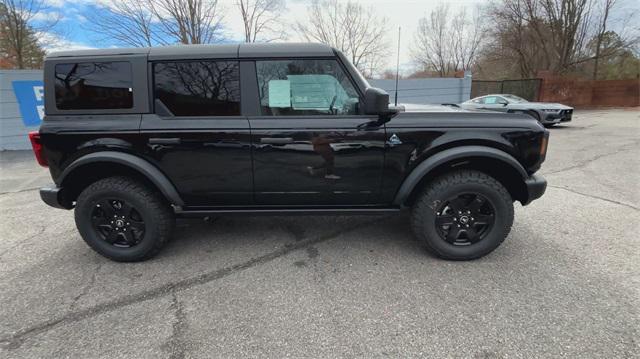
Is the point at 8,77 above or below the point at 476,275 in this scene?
above

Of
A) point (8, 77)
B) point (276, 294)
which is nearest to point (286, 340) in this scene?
point (276, 294)

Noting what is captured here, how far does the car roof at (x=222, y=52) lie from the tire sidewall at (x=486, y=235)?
162 cm

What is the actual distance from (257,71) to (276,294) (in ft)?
6.20

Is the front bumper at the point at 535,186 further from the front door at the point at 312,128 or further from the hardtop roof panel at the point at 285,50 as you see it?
the hardtop roof panel at the point at 285,50

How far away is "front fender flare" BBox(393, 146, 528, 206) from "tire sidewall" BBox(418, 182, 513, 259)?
0.23 m

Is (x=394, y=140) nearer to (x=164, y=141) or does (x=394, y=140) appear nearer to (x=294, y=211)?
(x=294, y=211)

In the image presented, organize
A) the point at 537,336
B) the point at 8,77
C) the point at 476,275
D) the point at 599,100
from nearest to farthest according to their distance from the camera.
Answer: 1. the point at 537,336
2. the point at 476,275
3. the point at 8,77
4. the point at 599,100

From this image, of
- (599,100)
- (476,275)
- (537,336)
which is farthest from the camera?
(599,100)

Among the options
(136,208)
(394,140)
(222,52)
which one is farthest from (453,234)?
(136,208)

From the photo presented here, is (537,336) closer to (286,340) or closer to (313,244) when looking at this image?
(286,340)

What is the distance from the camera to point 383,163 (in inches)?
106

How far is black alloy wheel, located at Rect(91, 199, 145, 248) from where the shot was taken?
2830 millimetres

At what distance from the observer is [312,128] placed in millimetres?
2607

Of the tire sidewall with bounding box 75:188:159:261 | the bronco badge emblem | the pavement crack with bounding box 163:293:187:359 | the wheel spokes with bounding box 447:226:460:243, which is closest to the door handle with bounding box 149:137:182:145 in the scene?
the tire sidewall with bounding box 75:188:159:261
